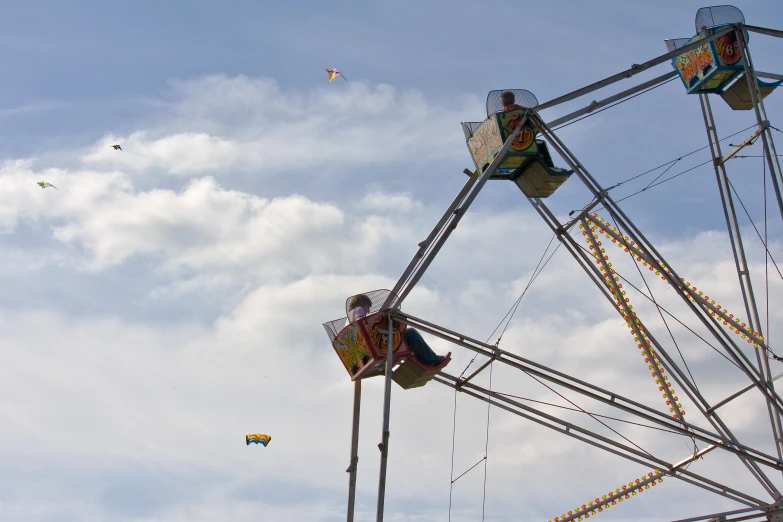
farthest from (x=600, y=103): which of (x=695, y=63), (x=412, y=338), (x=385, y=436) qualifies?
(x=385, y=436)

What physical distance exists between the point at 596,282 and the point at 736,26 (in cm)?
807

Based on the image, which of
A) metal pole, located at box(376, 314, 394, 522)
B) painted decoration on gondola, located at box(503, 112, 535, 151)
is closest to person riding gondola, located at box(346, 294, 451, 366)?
metal pole, located at box(376, 314, 394, 522)

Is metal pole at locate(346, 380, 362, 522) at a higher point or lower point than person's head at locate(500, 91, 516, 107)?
lower

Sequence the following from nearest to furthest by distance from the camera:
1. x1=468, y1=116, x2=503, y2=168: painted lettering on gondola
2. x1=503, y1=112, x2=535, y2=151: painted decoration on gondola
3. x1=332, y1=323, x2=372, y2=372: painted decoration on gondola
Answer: x1=503, y1=112, x2=535, y2=151: painted decoration on gondola → x1=468, y1=116, x2=503, y2=168: painted lettering on gondola → x1=332, y1=323, x2=372, y2=372: painted decoration on gondola

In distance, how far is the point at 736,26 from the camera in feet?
112

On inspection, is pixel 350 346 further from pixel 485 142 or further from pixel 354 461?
pixel 485 142

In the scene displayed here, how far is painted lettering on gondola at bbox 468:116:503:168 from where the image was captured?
105 feet

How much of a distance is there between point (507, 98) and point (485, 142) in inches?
49.6

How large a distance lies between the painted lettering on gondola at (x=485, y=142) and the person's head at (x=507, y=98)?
0.55 m

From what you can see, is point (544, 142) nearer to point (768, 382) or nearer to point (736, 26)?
point (736, 26)

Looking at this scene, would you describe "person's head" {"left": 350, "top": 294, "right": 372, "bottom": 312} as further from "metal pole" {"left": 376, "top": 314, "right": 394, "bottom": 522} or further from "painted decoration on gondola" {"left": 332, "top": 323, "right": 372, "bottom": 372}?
"metal pole" {"left": 376, "top": 314, "right": 394, "bottom": 522}

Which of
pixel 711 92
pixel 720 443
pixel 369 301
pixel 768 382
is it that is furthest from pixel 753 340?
pixel 369 301

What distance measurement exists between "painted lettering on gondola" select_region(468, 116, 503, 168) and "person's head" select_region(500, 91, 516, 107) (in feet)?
1.81

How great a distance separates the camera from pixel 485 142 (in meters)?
32.5
